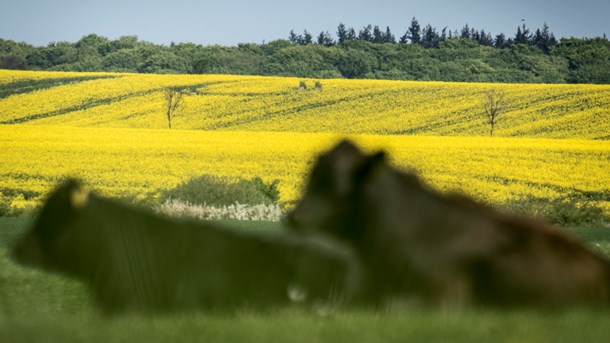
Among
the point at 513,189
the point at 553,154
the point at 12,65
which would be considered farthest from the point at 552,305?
the point at 12,65

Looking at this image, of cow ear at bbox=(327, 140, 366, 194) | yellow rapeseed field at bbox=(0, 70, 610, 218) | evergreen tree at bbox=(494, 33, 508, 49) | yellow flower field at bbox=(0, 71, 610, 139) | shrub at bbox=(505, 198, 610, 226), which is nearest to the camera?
cow ear at bbox=(327, 140, 366, 194)

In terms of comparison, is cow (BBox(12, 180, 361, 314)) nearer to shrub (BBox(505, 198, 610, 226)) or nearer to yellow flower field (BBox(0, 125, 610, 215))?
shrub (BBox(505, 198, 610, 226))

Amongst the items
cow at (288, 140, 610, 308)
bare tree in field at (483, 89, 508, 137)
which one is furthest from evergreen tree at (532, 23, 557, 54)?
cow at (288, 140, 610, 308)

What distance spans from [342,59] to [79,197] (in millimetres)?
72236

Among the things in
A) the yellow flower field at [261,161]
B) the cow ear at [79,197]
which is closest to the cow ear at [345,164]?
the cow ear at [79,197]

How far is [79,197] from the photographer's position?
2980mm

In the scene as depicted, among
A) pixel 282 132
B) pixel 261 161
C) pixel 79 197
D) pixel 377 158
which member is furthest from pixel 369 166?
pixel 282 132

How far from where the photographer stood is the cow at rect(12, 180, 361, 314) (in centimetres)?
293

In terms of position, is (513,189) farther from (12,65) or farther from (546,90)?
(12,65)

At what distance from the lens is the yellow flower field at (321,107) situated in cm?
4031

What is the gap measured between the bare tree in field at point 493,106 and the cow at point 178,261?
121 feet

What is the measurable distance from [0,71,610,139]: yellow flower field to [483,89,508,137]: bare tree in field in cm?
33

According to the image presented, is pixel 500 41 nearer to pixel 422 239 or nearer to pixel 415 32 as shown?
pixel 415 32

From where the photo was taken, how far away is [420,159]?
88.3ft
